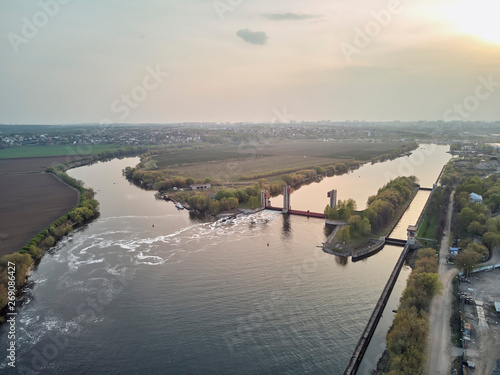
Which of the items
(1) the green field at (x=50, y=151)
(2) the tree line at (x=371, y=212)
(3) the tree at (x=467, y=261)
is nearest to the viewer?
(3) the tree at (x=467, y=261)

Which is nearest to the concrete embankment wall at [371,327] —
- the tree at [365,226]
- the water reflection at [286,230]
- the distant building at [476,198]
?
the tree at [365,226]

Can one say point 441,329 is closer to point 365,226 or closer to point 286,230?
point 365,226

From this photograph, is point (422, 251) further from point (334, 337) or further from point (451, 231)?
point (334, 337)

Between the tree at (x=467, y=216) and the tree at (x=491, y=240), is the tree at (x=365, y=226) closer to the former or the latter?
the tree at (x=467, y=216)

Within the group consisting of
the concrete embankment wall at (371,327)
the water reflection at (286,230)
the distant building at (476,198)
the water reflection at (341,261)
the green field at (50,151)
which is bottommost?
the concrete embankment wall at (371,327)

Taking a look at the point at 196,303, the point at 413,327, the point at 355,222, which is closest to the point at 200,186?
the point at 355,222

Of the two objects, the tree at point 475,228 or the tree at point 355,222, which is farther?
the tree at point 355,222

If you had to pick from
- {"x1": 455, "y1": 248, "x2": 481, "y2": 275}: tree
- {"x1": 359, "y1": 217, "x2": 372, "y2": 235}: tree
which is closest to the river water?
{"x1": 359, "y1": 217, "x2": 372, "y2": 235}: tree

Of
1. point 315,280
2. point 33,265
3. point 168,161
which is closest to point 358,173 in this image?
point 168,161
